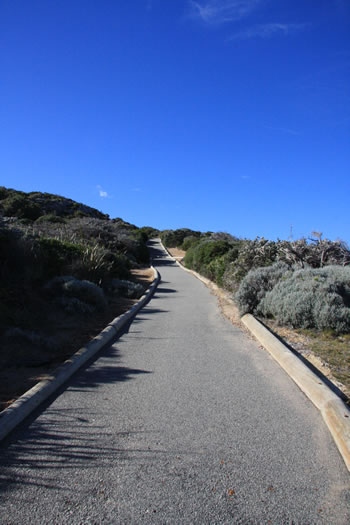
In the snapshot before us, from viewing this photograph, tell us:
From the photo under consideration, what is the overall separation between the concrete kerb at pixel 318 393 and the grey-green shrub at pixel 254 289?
2646mm

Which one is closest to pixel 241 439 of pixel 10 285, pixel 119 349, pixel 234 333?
pixel 119 349

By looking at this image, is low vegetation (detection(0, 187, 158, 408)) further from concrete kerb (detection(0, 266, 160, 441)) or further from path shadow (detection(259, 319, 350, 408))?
path shadow (detection(259, 319, 350, 408))

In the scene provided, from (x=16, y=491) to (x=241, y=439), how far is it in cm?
196

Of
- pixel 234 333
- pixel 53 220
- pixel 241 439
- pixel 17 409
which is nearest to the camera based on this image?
pixel 241 439

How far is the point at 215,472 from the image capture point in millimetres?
3098

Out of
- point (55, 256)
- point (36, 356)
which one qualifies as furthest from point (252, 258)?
point (36, 356)

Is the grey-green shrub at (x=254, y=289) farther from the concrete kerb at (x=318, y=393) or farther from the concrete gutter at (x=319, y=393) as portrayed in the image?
the concrete gutter at (x=319, y=393)

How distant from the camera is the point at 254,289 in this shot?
35.0 ft

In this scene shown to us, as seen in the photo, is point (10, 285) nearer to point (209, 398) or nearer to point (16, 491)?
point (209, 398)

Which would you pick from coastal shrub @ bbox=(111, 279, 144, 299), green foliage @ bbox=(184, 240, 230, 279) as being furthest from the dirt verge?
green foliage @ bbox=(184, 240, 230, 279)

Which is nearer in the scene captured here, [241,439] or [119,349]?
[241,439]

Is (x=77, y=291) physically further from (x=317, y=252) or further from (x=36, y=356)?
(x=317, y=252)

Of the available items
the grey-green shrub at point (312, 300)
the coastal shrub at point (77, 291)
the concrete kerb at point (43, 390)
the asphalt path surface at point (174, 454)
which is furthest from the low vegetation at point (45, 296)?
the grey-green shrub at point (312, 300)

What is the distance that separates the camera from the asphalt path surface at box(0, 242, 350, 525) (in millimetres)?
2656
